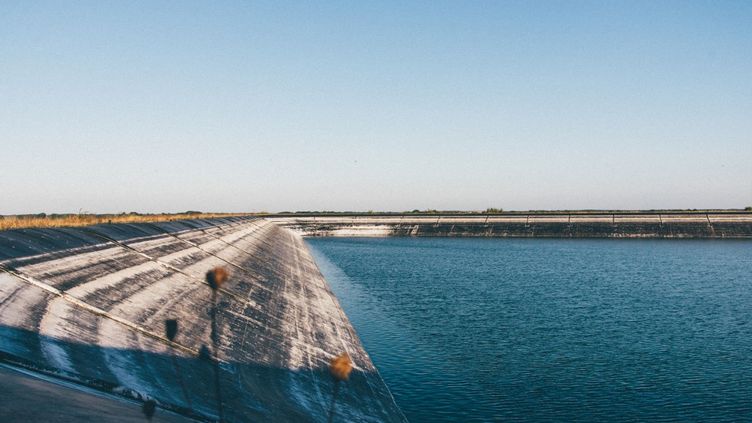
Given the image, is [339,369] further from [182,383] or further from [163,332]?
[163,332]

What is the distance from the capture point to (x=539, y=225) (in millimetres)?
112000

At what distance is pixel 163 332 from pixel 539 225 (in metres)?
105

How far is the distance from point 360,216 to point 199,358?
391ft

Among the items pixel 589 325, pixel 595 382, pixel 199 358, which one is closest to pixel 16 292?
pixel 199 358

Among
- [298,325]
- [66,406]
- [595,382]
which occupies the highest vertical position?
[66,406]


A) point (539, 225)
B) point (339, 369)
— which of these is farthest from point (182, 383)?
point (539, 225)

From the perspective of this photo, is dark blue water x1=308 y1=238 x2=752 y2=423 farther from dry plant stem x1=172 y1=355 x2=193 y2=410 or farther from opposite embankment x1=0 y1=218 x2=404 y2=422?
dry plant stem x1=172 y1=355 x2=193 y2=410

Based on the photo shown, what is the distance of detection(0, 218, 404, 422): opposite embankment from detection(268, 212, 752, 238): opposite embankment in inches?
3468

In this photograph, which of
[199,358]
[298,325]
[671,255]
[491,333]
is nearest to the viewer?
[199,358]

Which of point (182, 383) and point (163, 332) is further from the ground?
point (163, 332)

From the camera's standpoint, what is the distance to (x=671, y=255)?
66.9 m

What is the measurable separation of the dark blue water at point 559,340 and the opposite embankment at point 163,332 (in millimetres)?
2928

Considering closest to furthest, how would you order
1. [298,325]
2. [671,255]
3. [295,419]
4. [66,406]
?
1. [66,406]
2. [295,419]
3. [298,325]
4. [671,255]

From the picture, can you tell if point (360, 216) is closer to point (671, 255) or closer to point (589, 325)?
point (671, 255)
